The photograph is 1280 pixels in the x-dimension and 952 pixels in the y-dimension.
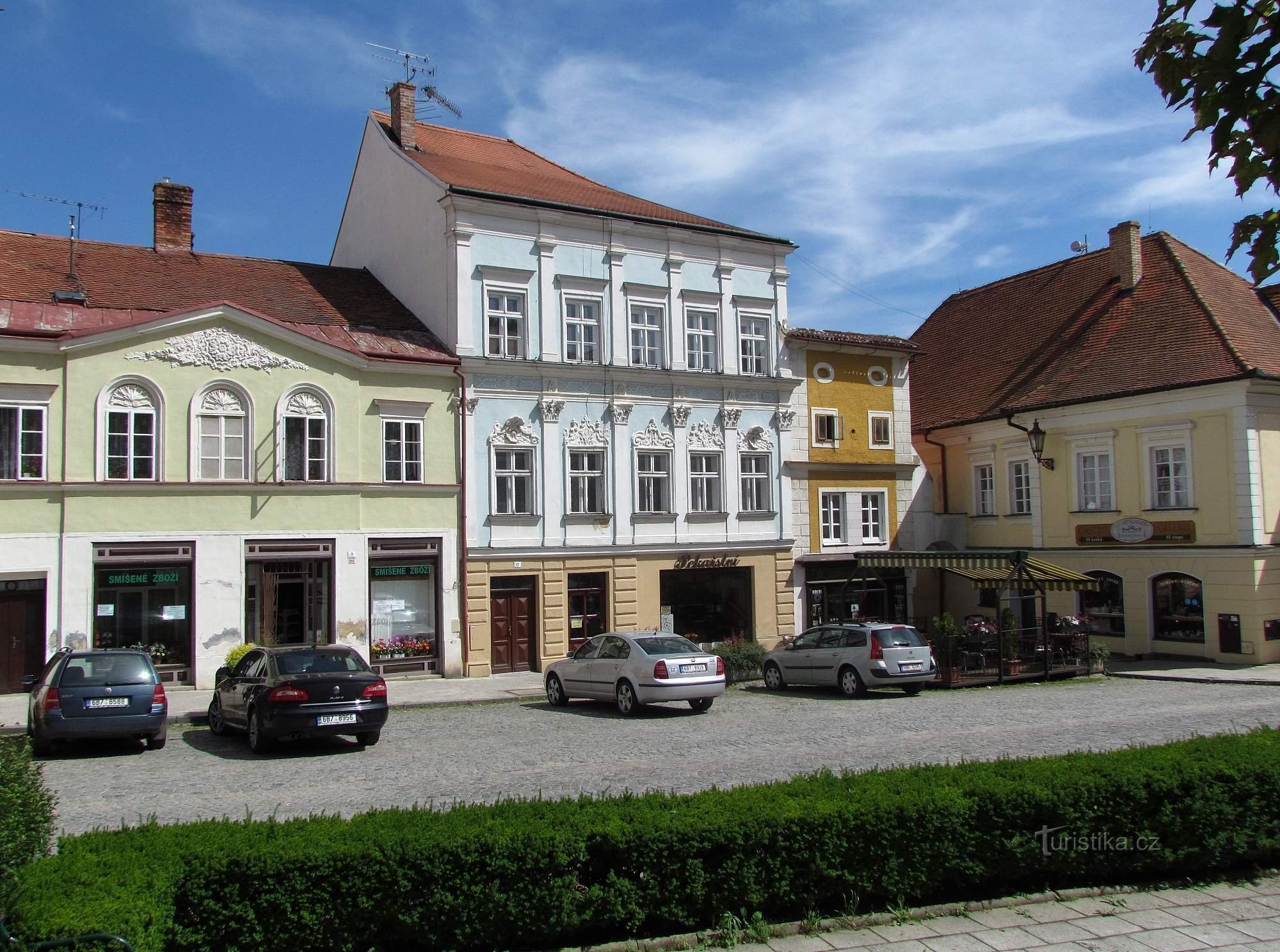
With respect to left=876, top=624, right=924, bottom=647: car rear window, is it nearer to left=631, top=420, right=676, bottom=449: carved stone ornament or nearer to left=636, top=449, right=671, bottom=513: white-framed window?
left=636, top=449, right=671, bottom=513: white-framed window

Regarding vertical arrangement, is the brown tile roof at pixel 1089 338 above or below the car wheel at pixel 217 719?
above

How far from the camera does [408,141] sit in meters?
31.0

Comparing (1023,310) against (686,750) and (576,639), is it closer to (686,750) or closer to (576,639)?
(576,639)

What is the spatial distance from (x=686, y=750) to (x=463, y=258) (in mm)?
15264

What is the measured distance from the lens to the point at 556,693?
2103 centimetres

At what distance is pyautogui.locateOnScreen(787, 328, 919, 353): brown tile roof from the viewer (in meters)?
31.2

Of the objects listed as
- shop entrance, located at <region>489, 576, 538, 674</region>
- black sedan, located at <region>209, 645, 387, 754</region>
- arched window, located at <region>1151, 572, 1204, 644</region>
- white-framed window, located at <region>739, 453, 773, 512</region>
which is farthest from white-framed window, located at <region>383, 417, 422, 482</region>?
arched window, located at <region>1151, 572, 1204, 644</region>

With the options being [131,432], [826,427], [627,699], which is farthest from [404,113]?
[627,699]

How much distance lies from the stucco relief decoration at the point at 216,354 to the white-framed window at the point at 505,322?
187 inches

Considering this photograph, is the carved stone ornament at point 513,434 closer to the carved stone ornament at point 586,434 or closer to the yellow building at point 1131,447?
the carved stone ornament at point 586,434

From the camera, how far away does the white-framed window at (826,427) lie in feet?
104

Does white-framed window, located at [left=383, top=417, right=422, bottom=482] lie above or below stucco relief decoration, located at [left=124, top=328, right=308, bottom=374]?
below

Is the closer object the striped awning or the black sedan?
the black sedan

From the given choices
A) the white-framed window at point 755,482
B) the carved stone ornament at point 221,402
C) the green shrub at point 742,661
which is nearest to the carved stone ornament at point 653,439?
the white-framed window at point 755,482
